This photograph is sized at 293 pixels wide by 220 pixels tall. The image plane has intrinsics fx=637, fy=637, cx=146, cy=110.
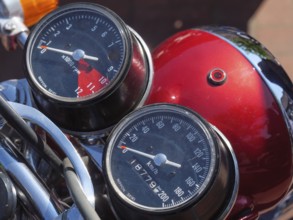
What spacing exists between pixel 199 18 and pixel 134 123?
1.85 m

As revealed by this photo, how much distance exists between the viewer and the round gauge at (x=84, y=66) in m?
1.12

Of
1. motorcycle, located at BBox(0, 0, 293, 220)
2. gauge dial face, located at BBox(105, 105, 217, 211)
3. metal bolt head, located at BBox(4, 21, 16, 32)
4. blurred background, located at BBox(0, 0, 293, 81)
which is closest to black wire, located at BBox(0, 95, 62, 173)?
motorcycle, located at BBox(0, 0, 293, 220)

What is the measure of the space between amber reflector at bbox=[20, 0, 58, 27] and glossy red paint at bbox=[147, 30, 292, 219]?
11.5 inches

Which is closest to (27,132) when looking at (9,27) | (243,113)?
(9,27)

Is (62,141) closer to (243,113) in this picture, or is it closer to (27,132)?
(27,132)

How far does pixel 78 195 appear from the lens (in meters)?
0.98

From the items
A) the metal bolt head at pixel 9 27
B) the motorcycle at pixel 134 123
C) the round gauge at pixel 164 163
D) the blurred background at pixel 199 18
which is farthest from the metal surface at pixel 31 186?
the blurred background at pixel 199 18

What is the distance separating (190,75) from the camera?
1375 mm

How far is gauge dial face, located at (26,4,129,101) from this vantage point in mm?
1131

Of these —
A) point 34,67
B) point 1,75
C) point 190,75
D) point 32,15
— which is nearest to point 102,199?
point 34,67

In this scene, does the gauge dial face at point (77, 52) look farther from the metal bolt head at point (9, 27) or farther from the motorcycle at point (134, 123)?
the metal bolt head at point (9, 27)

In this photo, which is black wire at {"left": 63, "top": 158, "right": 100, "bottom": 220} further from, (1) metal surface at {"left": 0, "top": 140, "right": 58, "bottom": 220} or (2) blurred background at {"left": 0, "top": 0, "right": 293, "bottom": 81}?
(2) blurred background at {"left": 0, "top": 0, "right": 293, "bottom": 81}

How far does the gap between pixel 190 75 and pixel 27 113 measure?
1.34 ft

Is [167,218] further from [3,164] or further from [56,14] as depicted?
[56,14]
